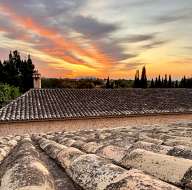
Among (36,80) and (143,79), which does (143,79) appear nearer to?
(143,79)

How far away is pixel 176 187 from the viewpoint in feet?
6.34

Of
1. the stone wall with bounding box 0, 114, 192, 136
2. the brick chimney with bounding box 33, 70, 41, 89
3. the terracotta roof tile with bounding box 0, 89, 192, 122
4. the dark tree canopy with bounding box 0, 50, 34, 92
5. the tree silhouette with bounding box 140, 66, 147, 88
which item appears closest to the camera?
the stone wall with bounding box 0, 114, 192, 136

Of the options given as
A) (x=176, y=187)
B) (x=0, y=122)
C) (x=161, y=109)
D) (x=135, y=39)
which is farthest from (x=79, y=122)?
(x=176, y=187)

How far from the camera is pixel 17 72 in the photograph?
59.8m

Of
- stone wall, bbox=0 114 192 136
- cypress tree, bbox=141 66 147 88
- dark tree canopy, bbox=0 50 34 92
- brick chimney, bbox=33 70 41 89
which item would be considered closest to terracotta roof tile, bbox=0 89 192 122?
stone wall, bbox=0 114 192 136

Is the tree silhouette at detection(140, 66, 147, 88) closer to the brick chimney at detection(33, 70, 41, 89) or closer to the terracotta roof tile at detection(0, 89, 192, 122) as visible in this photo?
the terracotta roof tile at detection(0, 89, 192, 122)

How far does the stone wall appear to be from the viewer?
20188 mm

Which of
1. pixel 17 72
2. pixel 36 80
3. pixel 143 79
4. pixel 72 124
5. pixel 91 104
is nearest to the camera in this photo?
pixel 72 124

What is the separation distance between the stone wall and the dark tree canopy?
1369 inches

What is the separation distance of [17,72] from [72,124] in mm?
40362

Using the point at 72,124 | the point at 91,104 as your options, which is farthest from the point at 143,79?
the point at 72,124

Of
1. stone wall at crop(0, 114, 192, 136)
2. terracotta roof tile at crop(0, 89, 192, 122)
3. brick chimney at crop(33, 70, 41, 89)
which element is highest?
brick chimney at crop(33, 70, 41, 89)

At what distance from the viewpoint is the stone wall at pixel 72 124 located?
20188mm

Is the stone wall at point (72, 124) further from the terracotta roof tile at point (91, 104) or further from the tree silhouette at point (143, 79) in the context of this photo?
the tree silhouette at point (143, 79)
